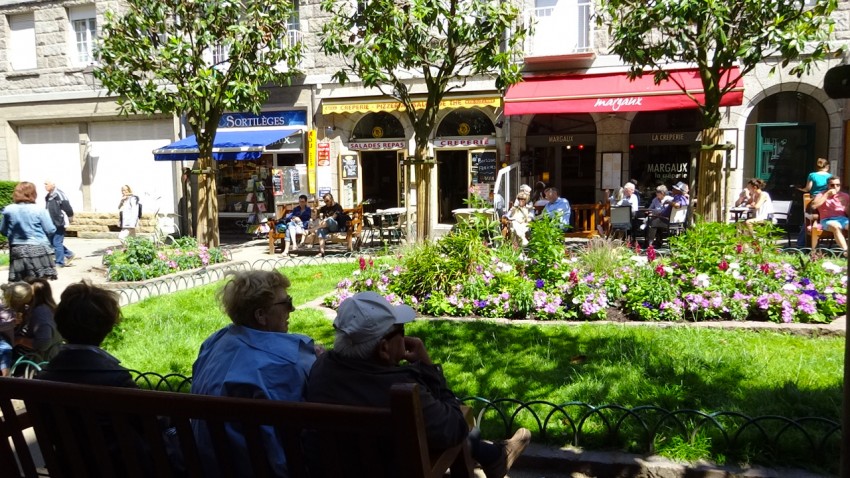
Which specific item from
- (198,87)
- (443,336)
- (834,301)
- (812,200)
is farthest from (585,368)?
(198,87)

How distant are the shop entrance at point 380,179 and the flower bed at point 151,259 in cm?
650

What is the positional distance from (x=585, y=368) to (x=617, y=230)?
25.8ft

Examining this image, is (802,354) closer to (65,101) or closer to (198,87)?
(198,87)

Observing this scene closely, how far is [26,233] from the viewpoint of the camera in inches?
330

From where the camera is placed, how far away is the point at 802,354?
18.1 feet

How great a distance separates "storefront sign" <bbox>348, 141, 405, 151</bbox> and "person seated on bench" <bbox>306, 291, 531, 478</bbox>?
15.0 metres

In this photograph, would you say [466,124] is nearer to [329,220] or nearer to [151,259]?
[329,220]

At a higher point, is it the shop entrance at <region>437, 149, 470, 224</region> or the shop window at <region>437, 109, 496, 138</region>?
the shop window at <region>437, 109, 496, 138</region>

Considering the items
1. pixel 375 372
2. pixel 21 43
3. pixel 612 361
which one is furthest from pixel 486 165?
pixel 21 43

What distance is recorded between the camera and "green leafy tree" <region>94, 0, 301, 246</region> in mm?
12164

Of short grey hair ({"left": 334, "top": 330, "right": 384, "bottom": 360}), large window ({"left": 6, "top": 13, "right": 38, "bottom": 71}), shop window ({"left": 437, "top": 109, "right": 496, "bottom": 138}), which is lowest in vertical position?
short grey hair ({"left": 334, "top": 330, "right": 384, "bottom": 360})

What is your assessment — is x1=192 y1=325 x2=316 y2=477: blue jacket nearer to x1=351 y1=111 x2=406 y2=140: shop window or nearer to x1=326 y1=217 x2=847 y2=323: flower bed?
x1=326 y1=217 x2=847 y2=323: flower bed

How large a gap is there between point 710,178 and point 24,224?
9003mm

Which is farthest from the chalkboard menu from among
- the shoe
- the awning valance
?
Answer: the shoe
